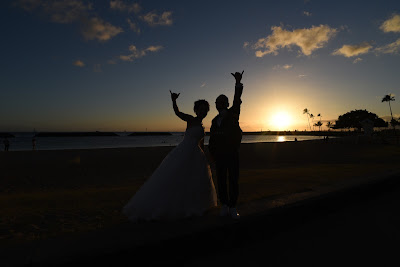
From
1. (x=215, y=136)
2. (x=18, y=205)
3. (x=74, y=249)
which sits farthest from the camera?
(x=18, y=205)

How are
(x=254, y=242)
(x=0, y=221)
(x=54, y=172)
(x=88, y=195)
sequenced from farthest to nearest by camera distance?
(x=54, y=172)
(x=88, y=195)
(x=0, y=221)
(x=254, y=242)

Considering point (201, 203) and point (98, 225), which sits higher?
point (201, 203)

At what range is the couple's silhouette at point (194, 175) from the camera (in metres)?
3.73

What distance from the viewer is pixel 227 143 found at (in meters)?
3.93

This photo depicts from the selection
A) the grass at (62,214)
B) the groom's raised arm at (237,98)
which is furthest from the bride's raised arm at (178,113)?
the grass at (62,214)

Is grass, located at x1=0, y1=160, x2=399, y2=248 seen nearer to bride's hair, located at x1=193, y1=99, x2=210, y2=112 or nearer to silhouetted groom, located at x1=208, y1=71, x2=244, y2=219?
silhouetted groom, located at x1=208, y1=71, x2=244, y2=219

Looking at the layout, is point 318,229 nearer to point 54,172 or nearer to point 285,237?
point 285,237

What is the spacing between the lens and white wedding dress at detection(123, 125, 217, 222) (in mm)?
3703

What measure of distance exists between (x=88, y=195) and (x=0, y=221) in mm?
2510

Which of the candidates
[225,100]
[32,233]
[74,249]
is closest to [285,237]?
[225,100]

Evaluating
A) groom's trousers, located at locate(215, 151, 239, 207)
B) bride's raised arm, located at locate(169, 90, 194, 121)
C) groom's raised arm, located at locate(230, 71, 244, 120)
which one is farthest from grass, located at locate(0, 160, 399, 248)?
groom's raised arm, located at locate(230, 71, 244, 120)

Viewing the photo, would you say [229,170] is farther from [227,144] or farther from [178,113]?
[178,113]

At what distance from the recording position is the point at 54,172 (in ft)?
45.8

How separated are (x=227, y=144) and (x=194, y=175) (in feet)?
2.43
